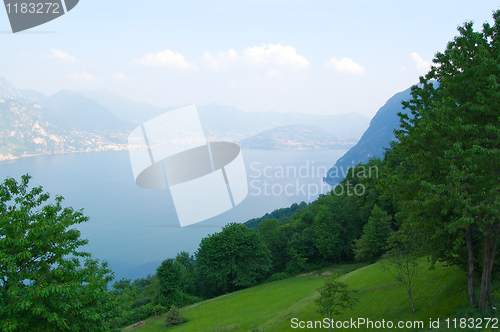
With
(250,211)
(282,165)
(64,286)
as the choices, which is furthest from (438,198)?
(282,165)

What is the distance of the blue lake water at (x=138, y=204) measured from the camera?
67.2 meters

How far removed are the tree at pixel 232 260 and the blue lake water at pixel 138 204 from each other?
28783 mm

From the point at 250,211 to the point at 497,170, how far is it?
85403 millimetres

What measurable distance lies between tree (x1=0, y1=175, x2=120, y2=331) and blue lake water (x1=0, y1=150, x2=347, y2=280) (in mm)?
53952

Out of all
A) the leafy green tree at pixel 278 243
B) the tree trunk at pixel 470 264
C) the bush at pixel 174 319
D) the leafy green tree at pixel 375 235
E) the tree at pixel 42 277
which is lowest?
the leafy green tree at pixel 278 243

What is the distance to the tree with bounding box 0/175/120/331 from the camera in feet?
22.6

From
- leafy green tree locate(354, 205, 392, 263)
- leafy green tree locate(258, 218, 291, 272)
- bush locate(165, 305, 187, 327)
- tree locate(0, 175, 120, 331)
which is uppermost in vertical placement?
tree locate(0, 175, 120, 331)

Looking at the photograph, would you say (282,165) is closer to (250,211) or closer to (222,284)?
(250,211)

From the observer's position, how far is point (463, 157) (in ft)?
30.6

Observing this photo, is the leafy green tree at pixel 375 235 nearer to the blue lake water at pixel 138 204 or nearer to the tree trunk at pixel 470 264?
the tree trunk at pixel 470 264

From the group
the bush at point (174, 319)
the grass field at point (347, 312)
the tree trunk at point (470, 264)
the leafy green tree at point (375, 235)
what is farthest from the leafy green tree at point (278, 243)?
the tree trunk at point (470, 264)

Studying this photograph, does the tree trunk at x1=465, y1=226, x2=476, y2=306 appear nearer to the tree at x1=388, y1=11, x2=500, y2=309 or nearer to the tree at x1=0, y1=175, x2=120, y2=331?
the tree at x1=388, y1=11, x2=500, y2=309

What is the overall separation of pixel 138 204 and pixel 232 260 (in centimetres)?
6745

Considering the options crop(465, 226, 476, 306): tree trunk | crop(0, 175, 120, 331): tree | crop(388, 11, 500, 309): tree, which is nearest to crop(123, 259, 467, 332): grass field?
crop(465, 226, 476, 306): tree trunk
